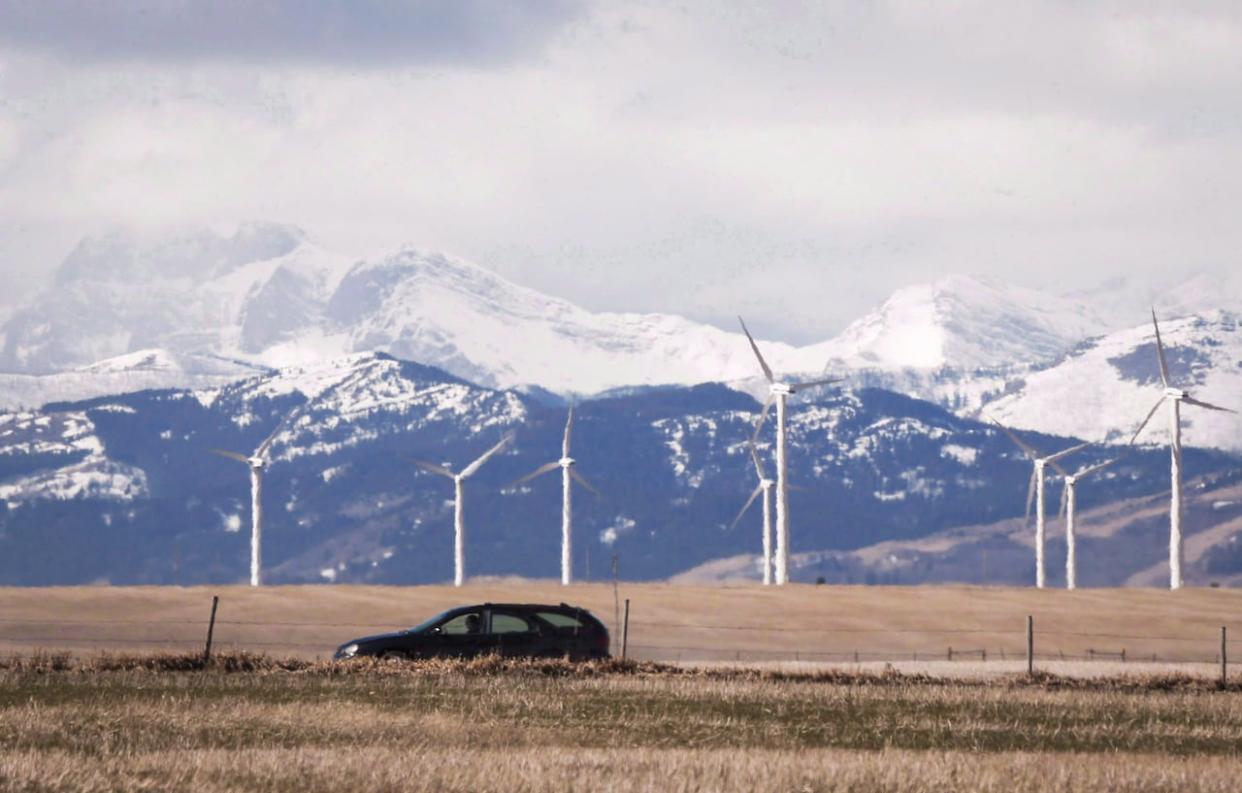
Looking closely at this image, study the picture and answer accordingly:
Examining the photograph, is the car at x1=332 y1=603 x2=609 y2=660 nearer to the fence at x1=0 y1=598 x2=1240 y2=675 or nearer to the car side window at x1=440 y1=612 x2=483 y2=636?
the car side window at x1=440 y1=612 x2=483 y2=636

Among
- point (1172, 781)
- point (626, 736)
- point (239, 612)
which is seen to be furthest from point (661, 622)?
point (1172, 781)

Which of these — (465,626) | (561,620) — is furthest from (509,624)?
(561,620)

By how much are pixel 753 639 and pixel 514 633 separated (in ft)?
155

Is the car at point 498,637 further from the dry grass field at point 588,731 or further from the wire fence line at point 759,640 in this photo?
the wire fence line at point 759,640

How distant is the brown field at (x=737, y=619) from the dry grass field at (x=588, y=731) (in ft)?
93.3

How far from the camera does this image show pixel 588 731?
Result: 42.1 meters

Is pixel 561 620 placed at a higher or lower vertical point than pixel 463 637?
higher

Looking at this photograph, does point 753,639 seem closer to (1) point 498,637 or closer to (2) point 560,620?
(2) point 560,620

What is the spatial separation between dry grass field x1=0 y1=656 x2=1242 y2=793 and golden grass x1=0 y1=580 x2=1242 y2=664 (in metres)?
31.8

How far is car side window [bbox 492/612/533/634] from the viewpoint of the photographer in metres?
60.0

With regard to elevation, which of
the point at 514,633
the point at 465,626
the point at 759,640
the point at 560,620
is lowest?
the point at 759,640

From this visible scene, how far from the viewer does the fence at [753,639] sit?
300 ft

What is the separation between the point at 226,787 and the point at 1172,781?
14133 mm

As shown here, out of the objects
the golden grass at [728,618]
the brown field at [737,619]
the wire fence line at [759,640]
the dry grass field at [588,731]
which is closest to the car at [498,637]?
the dry grass field at [588,731]
